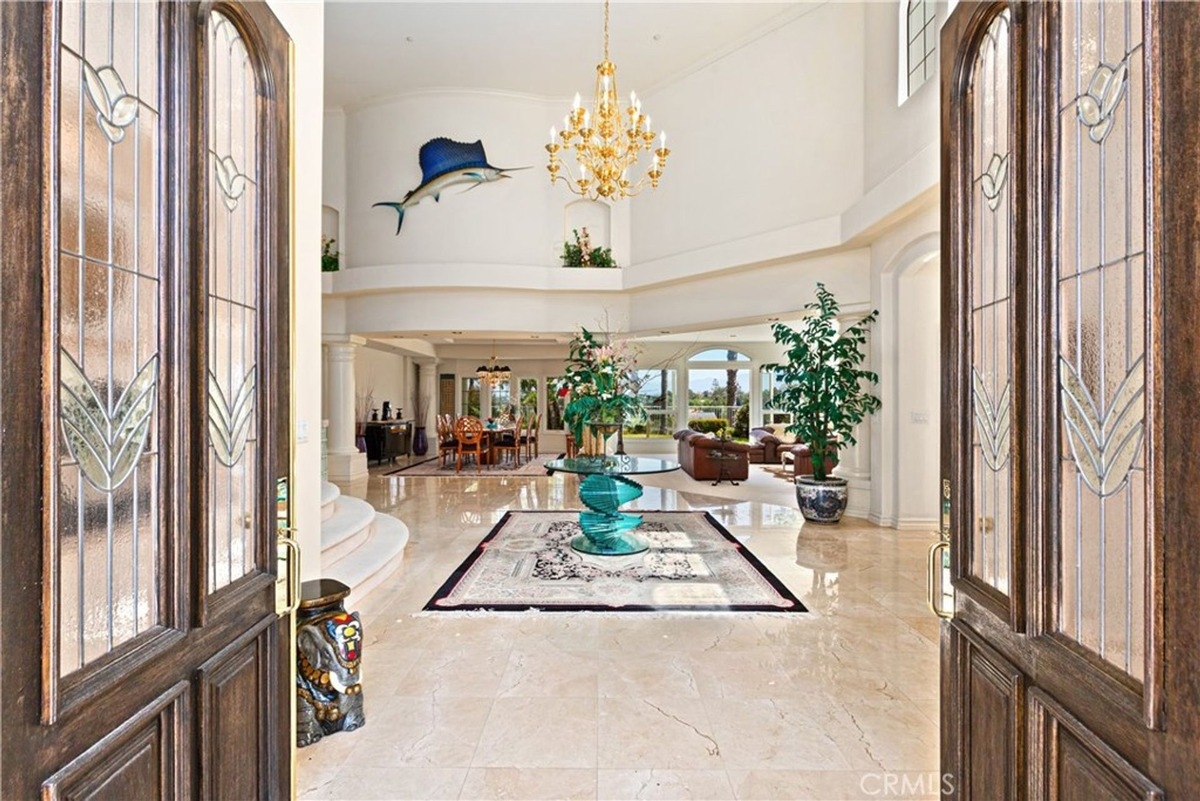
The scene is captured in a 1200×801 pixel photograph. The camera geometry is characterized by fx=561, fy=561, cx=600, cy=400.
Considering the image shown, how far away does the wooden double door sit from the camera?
83cm

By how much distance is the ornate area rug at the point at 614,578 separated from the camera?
141 inches

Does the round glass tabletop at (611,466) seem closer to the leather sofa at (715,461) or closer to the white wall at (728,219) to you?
the white wall at (728,219)

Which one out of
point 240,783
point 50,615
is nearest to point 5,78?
point 50,615

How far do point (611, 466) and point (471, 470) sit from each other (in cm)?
609

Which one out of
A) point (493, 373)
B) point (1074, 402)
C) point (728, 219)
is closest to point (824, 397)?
point (728, 219)

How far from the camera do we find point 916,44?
515 cm

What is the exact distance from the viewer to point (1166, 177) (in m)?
0.84

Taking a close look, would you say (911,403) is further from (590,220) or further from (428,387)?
(428,387)

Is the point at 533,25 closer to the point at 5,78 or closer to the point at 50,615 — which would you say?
the point at 5,78

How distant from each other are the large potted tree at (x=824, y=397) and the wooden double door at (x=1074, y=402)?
4.40 metres

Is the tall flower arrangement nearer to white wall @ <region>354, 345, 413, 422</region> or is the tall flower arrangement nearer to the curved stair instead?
the curved stair

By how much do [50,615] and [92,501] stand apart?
223 millimetres

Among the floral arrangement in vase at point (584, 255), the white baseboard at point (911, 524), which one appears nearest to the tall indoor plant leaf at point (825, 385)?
the white baseboard at point (911, 524)

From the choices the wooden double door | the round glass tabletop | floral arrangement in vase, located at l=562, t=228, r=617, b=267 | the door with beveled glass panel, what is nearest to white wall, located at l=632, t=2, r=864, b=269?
floral arrangement in vase, located at l=562, t=228, r=617, b=267
